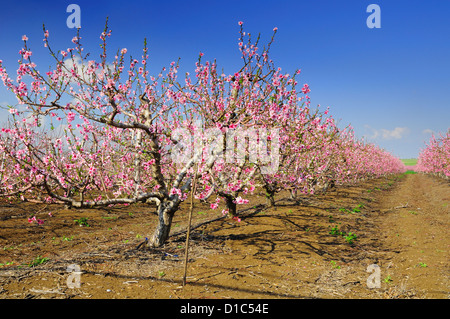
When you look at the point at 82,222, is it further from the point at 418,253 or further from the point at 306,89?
the point at 418,253

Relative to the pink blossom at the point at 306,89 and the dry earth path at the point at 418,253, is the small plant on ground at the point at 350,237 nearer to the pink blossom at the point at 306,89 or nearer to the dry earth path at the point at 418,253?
the dry earth path at the point at 418,253

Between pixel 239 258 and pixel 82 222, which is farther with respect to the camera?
pixel 82 222

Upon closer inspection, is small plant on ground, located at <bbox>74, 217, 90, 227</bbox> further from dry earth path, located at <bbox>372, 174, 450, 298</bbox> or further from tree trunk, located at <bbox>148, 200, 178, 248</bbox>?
dry earth path, located at <bbox>372, 174, 450, 298</bbox>

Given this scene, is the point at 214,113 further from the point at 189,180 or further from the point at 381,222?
the point at 381,222

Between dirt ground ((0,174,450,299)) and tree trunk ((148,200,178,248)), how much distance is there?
0.36 meters

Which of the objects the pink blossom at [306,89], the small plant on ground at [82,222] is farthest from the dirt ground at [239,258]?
the pink blossom at [306,89]

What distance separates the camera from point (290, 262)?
287 inches

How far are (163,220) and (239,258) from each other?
235cm

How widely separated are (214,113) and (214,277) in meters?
4.49

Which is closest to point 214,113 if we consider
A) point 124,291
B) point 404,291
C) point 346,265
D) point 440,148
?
point 124,291

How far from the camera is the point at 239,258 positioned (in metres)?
7.27

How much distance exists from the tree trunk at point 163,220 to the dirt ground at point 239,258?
0.36 m

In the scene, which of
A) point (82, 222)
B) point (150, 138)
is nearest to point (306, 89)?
point (150, 138)

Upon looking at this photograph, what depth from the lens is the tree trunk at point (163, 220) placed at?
295 inches
